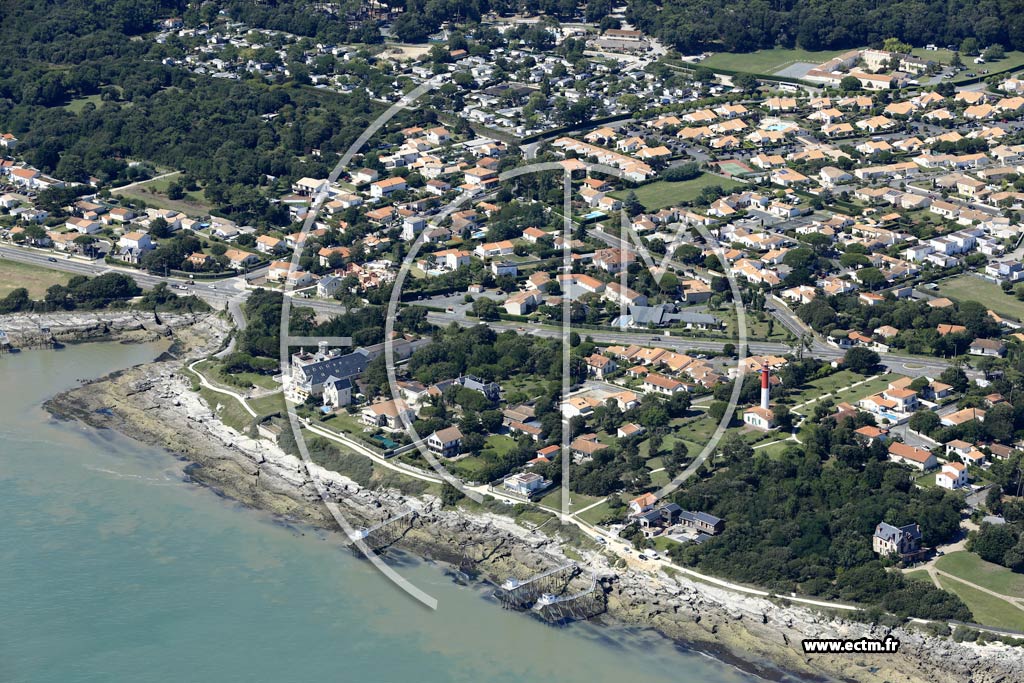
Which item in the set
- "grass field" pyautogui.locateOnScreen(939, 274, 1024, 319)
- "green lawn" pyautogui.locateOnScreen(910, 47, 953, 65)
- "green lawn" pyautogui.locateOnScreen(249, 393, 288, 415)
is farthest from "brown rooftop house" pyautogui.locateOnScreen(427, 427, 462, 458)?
"green lawn" pyautogui.locateOnScreen(910, 47, 953, 65)

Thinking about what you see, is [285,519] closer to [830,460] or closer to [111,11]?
[830,460]

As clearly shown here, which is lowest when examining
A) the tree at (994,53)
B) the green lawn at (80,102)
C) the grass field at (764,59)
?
the green lawn at (80,102)

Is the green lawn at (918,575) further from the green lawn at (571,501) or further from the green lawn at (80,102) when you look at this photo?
the green lawn at (80,102)

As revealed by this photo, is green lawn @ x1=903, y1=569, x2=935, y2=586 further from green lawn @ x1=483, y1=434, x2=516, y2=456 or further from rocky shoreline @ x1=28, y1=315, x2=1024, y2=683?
green lawn @ x1=483, y1=434, x2=516, y2=456

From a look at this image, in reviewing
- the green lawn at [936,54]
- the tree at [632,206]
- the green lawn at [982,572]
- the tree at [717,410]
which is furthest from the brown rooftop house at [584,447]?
the green lawn at [936,54]

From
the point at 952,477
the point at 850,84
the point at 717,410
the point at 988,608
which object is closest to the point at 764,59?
the point at 850,84

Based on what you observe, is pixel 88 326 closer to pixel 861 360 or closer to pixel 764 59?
pixel 861 360
